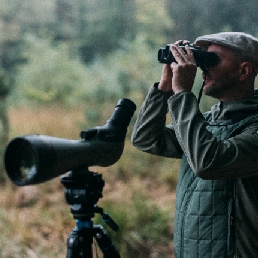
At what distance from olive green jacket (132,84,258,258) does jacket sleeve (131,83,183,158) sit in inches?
5.5

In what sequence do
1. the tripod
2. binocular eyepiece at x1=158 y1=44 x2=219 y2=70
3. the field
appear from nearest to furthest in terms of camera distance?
the tripod
binocular eyepiece at x1=158 y1=44 x2=219 y2=70
the field

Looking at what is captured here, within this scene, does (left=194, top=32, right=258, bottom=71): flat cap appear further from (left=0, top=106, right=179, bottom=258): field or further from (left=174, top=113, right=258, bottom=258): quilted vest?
(left=0, top=106, right=179, bottom=258): field

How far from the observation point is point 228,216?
1.14m

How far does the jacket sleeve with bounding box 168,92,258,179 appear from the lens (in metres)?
1.08

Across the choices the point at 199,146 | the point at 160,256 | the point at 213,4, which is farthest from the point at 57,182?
the point at 199,146

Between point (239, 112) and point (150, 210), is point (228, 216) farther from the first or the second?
point (150, 210)

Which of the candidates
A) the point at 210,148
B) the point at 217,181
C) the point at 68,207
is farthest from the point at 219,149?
the point at 68,207

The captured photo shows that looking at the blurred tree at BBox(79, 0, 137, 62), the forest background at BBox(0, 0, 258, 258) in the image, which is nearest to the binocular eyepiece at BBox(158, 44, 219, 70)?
the forest background at BBox(0, 0, 258, 258)

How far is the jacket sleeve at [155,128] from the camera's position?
1362mm

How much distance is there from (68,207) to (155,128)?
1281 millimetres

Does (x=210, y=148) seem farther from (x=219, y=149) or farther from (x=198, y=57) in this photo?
(x=198, y=57)

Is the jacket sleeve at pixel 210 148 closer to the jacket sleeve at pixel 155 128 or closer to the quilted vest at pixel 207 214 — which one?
the quilted vest at pixel 207 214

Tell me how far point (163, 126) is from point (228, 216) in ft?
1.22

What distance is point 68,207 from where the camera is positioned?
2.49 m
